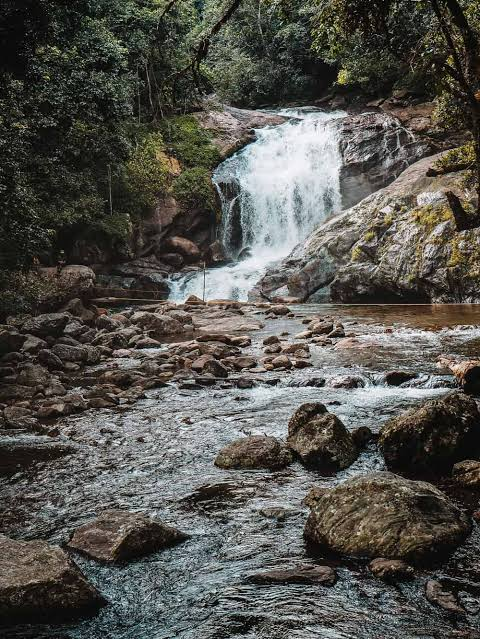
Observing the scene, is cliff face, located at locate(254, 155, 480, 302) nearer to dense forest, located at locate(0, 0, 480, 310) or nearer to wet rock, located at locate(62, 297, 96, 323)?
dense forest, located at locate(0, 0, 480, 310)

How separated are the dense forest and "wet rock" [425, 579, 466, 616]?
303cm

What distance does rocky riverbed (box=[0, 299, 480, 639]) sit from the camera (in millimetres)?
2928

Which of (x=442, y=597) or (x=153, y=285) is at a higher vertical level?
(x=153, y=285)

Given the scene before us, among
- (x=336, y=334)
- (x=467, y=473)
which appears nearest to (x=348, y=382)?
(x=467, y=473)

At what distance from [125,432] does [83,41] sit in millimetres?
19446

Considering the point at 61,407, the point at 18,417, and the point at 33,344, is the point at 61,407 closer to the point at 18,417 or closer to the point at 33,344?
the point at 18,417

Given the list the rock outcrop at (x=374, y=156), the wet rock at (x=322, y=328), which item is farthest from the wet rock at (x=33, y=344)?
the rock outcrop at (x=374, y=156)

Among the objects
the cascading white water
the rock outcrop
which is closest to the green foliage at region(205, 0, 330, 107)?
the cascading white water

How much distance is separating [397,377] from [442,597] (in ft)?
17.6

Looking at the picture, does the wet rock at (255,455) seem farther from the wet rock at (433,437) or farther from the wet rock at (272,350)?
the wet rock at (272,350)

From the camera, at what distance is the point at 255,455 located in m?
5.27

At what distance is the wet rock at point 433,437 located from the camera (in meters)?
4.78

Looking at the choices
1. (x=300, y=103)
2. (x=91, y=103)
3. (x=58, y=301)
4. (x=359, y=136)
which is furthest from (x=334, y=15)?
(x=300, y=103)

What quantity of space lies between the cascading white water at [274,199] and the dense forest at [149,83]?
1.78 meters
